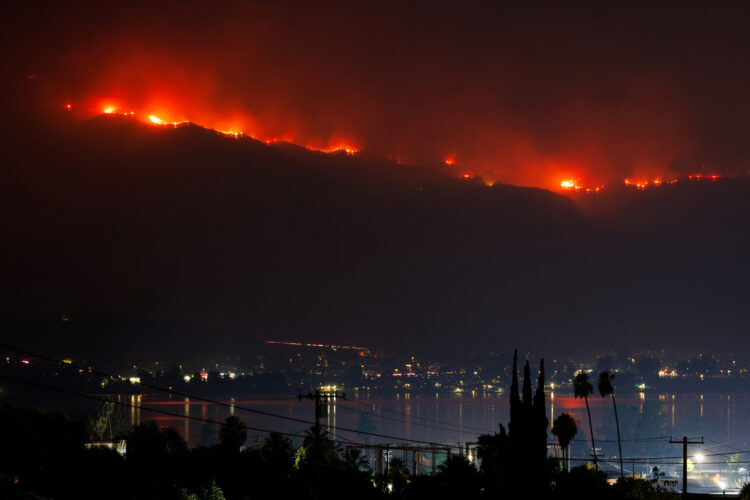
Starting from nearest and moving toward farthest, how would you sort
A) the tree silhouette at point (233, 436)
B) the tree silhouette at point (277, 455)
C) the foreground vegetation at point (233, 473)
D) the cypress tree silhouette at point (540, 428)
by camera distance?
the foreground vegetation at point (233, 473) → the tree silhouette at point (277, 455) → the tree silhouette at point (233, 436) → the cypress tree silhouette at point (540, 428)

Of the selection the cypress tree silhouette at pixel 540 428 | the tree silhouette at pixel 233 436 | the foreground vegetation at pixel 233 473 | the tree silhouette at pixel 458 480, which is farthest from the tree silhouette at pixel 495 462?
the tree silhouette at pixel 233 436

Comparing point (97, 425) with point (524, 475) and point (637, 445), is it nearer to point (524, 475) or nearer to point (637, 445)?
point (524, 475)

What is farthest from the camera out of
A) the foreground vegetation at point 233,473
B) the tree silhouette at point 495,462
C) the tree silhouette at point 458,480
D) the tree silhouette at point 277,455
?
the tree silhouette at point 277,455

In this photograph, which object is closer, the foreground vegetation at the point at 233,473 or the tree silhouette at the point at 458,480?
the foreground vegetation at the point at 233,473

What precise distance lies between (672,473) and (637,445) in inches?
1391

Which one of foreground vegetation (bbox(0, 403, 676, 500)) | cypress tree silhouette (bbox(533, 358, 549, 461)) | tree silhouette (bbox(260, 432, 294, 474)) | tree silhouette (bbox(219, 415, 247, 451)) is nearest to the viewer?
foreground vegetation (bbox(0, 403, 676, 500))

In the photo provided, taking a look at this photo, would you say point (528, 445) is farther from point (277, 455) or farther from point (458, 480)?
point (277, 455)

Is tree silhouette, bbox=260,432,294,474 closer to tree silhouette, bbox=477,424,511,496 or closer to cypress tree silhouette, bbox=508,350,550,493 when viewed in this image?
tree silhouette, bbox=477,424,511,496

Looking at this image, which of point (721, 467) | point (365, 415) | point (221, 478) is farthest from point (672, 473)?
point (221, 478)


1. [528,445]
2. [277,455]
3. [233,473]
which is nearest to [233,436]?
[277,455]

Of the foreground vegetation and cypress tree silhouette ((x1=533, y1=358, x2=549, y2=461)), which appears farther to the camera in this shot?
cypress tree silhouette ((x1=533, y1=358, x2=549, y2=461))

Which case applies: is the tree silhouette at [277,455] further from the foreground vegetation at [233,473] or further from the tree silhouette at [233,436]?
the tree silhouette at [233,436]

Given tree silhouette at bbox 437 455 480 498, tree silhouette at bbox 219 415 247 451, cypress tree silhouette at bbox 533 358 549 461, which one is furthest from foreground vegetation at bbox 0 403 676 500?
cypress tree silhouette at bbox 533 358 549 461

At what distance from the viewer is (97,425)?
4213 inches
